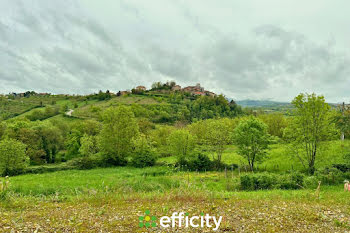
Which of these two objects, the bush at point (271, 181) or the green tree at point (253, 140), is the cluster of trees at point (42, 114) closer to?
the green tree at point (253, 140)

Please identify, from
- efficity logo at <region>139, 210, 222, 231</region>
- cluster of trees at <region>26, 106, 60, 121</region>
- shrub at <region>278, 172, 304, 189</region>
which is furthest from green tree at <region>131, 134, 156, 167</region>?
cluster of trees at <region>26, 106, 60, 121</region>

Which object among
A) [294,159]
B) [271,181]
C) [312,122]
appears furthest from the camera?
[294,159]

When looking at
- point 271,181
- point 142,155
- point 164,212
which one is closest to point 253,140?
point 271,181

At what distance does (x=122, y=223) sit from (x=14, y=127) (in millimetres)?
53397

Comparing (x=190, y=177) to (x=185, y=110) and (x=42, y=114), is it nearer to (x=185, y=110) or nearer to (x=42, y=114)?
(x=185, y=110)

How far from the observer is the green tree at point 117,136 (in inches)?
1487

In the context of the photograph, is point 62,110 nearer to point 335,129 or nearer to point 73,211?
point 73,211

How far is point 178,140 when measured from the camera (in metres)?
34.3

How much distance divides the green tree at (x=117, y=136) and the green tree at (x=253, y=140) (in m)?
22.0

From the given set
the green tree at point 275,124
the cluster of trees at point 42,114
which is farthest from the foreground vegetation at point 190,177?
the cluster of trees at point 42,114

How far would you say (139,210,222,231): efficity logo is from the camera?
27.0 feet

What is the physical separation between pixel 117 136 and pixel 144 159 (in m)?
8.07

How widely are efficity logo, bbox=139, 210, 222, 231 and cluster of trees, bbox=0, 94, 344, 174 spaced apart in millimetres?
20222

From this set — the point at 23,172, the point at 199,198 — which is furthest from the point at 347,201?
the point at 23,172
